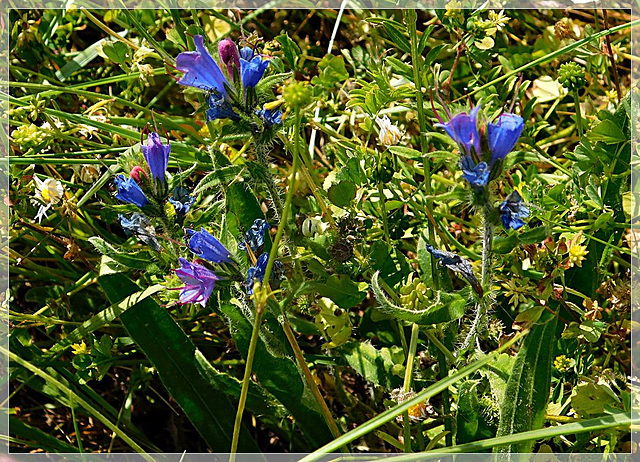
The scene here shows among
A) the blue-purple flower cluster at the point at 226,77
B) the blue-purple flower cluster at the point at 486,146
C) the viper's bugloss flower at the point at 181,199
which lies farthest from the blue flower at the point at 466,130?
the viper's bugloss flower at the point at 181,199

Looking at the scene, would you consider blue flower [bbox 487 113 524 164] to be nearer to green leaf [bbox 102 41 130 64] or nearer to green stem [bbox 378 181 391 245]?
green stem [bbox 378 181 391 245]

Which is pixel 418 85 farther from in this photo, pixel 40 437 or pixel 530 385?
pixel 40 437

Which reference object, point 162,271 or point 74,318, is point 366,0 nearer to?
point 162,271

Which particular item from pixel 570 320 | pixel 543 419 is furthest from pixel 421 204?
pixel 543 419

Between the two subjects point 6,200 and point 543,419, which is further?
point 6,200

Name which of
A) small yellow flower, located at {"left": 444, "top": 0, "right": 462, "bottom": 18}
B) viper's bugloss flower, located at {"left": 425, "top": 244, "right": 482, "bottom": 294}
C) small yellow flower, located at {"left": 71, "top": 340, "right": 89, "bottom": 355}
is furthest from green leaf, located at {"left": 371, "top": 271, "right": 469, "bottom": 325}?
small yellow flower, located at {"left": 71, "top": 340, "right": 89, "bottom": 355}

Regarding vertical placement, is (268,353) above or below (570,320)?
above
